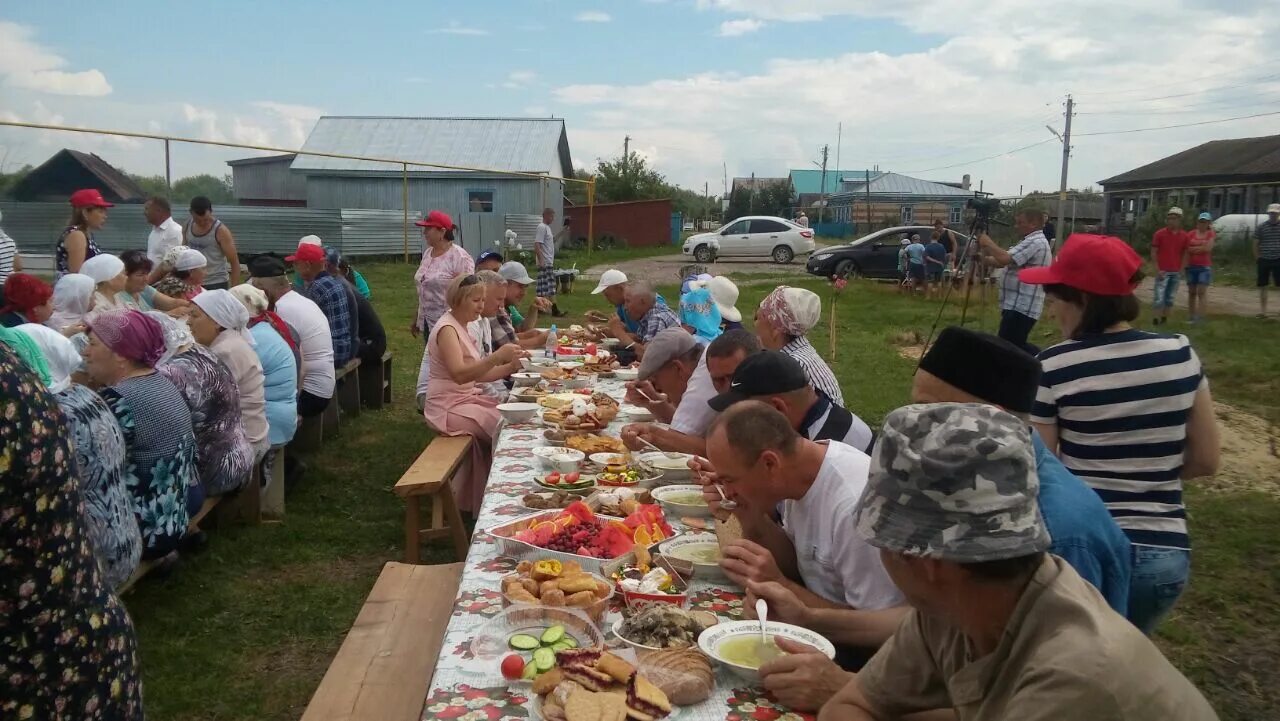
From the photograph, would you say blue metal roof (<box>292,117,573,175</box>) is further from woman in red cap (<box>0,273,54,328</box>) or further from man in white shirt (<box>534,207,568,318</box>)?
woman in red cap (<box>0,273,54,328</box>)

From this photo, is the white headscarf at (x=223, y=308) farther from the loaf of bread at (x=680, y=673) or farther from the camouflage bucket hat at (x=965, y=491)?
the camouflage bucket hat at (x=965, y=491)

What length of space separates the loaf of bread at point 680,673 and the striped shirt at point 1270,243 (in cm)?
1660

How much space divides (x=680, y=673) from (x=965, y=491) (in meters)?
0.95

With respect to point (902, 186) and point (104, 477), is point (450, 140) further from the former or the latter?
point (902, 186)

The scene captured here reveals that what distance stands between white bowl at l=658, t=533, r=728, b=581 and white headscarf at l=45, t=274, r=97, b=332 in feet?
16.7

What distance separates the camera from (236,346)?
17.7 ft

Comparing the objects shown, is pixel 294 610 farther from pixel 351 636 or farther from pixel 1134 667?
pixel 1134 667

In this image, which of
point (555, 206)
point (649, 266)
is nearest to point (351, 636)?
point (649, 266)

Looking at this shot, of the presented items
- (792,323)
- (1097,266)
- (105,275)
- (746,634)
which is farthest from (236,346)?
(1097,266)

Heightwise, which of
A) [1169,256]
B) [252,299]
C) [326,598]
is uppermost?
[1169,256]

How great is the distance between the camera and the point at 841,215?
5616 centimetres

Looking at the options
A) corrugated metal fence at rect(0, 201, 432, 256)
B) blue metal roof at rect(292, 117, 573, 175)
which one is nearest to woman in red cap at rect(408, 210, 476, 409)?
corrugated metal fence at rect(0, 201, 432, 256)

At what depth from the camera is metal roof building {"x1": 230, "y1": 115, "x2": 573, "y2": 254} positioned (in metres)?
27.2

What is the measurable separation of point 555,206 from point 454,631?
3072 centimetres
